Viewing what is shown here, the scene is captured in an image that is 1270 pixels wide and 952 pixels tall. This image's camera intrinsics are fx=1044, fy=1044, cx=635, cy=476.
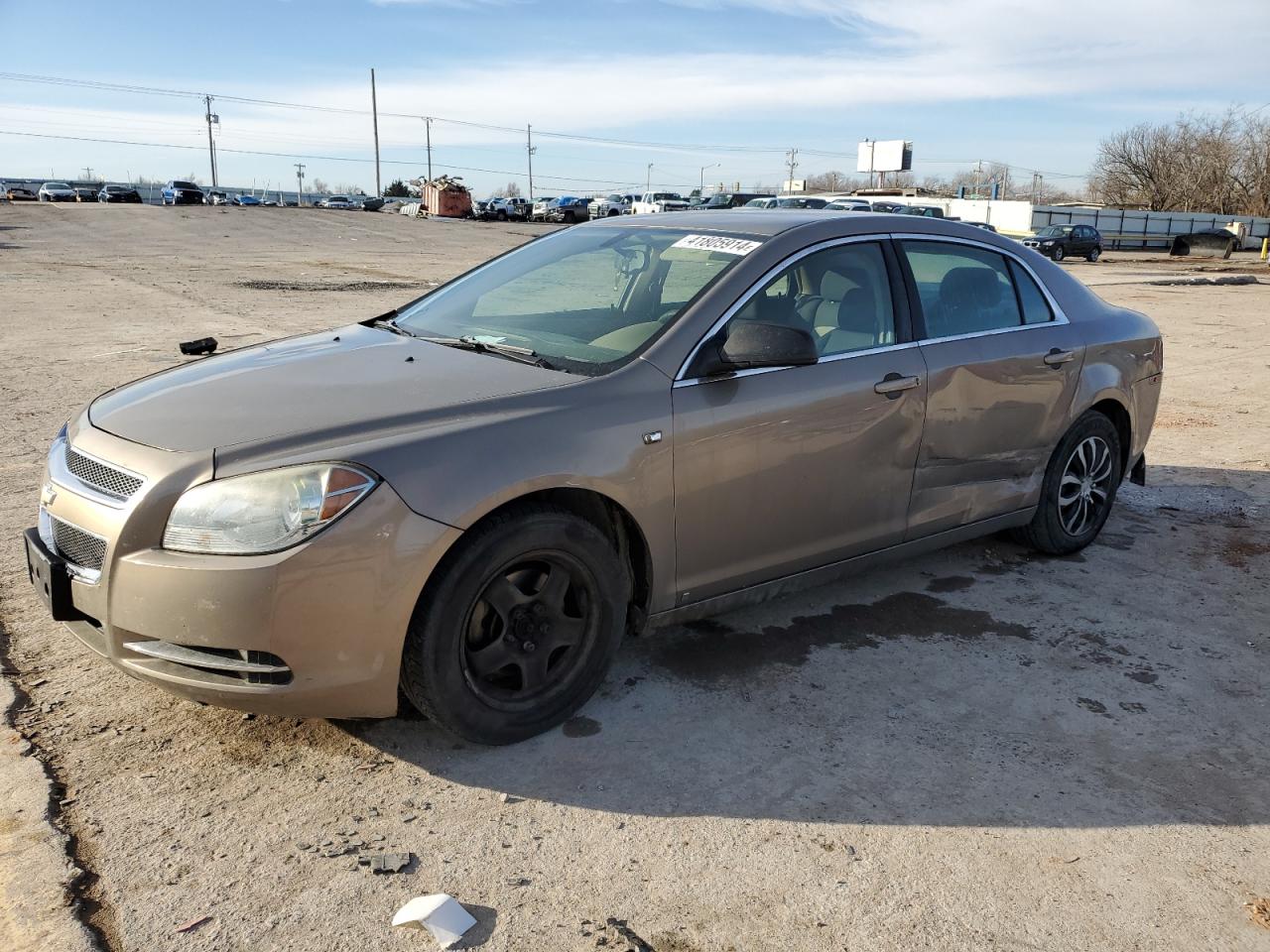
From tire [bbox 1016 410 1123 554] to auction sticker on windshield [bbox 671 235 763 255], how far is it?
2.10 meters

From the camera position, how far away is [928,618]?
15.0 feet

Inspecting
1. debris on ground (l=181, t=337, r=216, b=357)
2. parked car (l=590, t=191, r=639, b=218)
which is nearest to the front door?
debris on ground (l=181, t=337, r=216, b=357)

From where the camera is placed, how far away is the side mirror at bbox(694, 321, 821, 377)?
3.57m

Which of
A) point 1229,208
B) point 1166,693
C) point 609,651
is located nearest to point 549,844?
point 609,651

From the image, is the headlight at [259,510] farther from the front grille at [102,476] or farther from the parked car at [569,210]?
the parked car at [569,210]

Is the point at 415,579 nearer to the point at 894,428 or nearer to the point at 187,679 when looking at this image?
the point at 187,679

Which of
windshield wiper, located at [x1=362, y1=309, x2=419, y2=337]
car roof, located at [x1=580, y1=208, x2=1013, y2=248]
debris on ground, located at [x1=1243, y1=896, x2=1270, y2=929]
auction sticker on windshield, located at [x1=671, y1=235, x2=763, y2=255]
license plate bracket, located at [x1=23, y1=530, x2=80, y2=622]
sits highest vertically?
car roof, located at [x1=580, y1=208, x2=1013, y2=248]

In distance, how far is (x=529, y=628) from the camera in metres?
3.35

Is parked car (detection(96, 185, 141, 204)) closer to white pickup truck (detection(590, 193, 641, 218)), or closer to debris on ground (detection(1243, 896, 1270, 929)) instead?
white pickup truck (detection(590, 193, 641, 218))

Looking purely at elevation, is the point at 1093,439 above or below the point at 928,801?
above

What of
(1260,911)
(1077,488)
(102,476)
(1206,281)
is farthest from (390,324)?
(1206,281)

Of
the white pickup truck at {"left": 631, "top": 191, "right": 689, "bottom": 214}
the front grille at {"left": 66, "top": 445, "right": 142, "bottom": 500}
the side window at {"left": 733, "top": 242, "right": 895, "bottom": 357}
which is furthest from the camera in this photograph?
the white pickup truck at {"left": 631, "top": 191, "right": 689, "bottom": 214}

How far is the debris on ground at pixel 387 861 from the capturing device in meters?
2.75

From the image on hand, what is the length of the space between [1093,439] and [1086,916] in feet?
10.5
